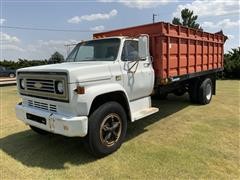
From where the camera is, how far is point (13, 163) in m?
4.62

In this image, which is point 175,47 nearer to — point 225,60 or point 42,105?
point 42,105

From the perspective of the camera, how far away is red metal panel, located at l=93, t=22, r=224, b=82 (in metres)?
6.25

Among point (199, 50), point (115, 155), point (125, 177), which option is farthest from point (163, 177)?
point (199, 50)

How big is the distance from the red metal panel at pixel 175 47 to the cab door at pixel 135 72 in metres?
0.42

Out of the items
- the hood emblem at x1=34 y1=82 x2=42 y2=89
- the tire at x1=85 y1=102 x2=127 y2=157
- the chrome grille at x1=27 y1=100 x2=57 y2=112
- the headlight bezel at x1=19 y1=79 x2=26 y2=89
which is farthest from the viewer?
the headlight bezel at x1=19 y1=79 x2=26 y2=89

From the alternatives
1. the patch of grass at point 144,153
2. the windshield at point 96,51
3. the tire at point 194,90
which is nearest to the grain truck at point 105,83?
the windshield at point 96,51

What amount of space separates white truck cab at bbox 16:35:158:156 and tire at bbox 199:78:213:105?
11.4 ft

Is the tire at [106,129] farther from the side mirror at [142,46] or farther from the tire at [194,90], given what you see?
the tire at [194,90]

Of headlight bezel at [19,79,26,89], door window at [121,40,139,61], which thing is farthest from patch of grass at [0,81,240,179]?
door window at [121,40,139,61]

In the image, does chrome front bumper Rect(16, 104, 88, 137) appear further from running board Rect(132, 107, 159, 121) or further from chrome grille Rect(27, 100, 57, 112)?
running board Rect(132, 107, 159, 121)

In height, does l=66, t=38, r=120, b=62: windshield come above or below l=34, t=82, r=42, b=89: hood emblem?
above

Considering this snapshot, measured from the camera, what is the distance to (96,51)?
5754 mm

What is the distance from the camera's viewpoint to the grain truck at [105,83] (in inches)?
171

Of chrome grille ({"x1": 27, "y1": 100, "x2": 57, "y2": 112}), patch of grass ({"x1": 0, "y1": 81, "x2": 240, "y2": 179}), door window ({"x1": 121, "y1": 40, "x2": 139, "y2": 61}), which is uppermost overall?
door window ({"x1": 121, "y1": 40, "x2": 139, "y2": 61})
